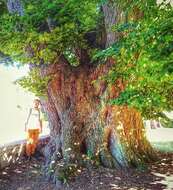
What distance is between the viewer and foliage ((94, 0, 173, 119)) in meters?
3.93

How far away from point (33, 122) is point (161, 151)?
405cm

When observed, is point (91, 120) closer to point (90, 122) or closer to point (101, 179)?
point (90, 122)

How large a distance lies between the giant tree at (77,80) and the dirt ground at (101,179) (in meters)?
0.32

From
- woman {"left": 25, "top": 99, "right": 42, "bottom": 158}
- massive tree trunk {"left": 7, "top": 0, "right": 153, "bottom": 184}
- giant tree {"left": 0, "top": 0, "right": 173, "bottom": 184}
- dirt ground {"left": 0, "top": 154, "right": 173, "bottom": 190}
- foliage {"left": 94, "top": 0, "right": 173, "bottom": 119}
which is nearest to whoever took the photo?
foliage {"left": 94, "top": 0, "right": 173, "bottom": 119}

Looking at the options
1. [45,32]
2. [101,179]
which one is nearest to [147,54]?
[45,32]

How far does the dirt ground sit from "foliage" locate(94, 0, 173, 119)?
5.25 feet

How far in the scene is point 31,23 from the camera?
7.62m

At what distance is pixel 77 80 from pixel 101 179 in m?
2.47

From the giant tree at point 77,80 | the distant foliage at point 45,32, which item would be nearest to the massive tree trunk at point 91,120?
the giant tree at point 77,80

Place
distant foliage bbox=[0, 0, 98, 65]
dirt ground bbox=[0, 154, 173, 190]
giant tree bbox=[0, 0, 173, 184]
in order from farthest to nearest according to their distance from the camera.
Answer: giant tree bbox=[0, 0, 173, 184] → distant foliage bbox=[0, 0, 98, 65] → dirt ground bbox=[0, 154, 173, 190]

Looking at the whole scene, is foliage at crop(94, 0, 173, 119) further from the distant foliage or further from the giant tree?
the distant foliage

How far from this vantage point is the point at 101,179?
23.5ft

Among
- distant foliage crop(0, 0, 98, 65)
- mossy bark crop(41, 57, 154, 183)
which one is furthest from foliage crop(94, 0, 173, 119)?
distant foliage crop(0, 0, 98, 65)

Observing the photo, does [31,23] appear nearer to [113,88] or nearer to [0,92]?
[113,88]
